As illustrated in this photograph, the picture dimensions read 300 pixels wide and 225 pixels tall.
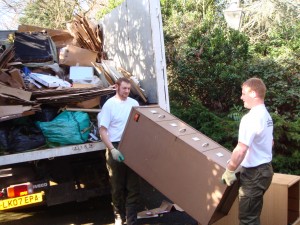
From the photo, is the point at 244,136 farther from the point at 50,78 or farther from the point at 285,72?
the point at 285,72

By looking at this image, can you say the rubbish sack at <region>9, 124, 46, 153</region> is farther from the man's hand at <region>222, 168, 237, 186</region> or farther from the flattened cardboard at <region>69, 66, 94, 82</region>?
the man's hand at <region>222, 168, 237, 186</region>

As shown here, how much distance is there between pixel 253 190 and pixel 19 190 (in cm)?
213

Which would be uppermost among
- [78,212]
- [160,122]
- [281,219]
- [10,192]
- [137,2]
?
[137,2]

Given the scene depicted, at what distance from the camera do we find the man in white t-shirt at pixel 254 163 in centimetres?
275

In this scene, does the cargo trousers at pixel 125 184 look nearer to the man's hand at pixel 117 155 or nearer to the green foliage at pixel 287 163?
the man's hand at pixel 117 155

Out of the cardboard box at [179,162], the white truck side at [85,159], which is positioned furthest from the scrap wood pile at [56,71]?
Answer: the cardboard box at [179,162]

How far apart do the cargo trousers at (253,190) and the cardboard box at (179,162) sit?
0.16m

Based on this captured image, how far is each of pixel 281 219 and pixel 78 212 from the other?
7.93 feet

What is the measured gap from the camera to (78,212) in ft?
15.0

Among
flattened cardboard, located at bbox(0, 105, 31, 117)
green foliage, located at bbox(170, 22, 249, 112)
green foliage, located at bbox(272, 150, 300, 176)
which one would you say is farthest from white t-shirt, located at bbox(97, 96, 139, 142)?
green foliage, located at bbox(170, 22, 249, 112)

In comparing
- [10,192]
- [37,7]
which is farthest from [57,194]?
[37,7]

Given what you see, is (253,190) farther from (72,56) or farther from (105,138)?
(72,56)

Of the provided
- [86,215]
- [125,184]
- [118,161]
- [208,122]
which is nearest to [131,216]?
[125,184]

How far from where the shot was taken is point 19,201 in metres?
3.51
